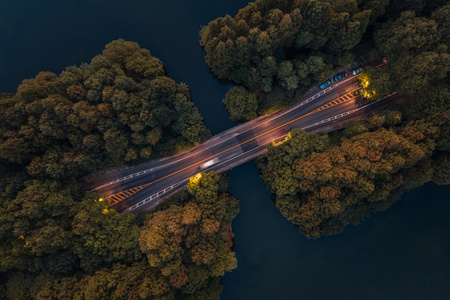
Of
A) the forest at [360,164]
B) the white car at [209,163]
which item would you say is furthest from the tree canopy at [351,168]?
the white car at [209,163]

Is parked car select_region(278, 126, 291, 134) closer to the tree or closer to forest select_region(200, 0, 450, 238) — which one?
forest select_region(200, 0, 450, 238)

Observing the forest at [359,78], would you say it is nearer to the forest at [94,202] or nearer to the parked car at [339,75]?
the parked car at [339,75]

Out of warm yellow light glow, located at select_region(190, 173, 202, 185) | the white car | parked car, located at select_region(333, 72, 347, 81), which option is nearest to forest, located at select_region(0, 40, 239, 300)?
warm yellow light glow, located at select_region(190, 173, 202, 185)

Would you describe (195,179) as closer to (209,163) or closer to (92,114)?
(209,163)

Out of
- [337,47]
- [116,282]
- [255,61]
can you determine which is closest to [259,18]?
[255,61]

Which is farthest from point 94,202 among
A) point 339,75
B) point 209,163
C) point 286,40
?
point 339,75

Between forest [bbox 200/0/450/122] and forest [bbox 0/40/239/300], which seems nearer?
forest [bbox 0/40/239/300]
